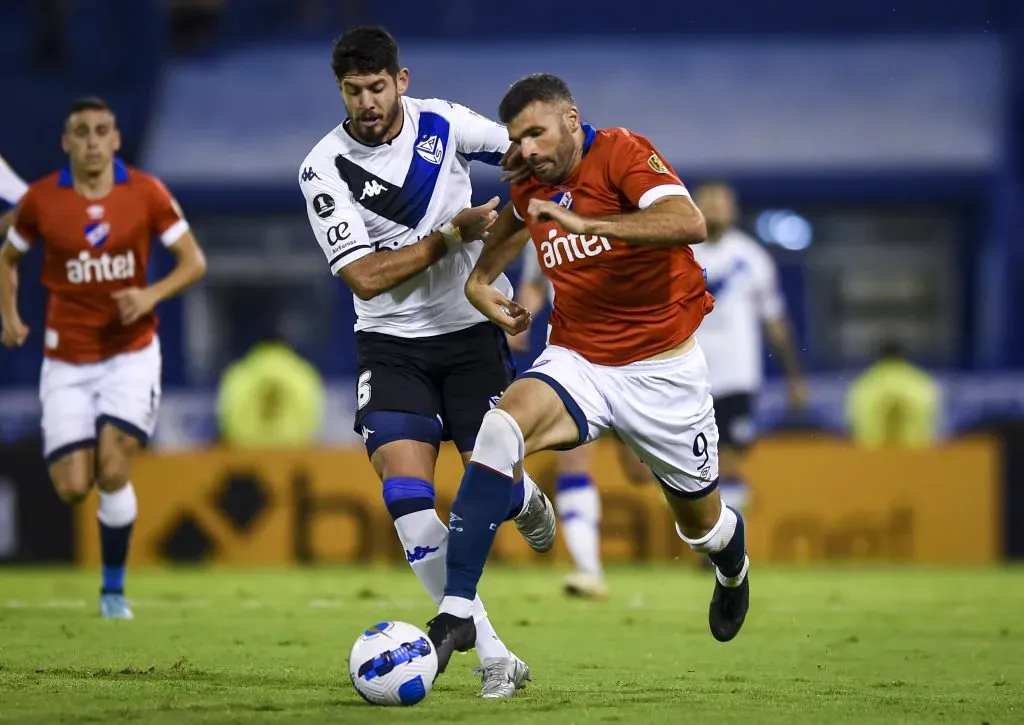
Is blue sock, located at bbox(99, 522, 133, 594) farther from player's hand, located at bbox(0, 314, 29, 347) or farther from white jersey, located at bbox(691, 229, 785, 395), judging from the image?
white jersey, located at bbox(691, 229, 785, 395)

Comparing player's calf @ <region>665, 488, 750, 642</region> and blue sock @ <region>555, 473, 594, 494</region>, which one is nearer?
player's calf @ <region>665, 488, 750, 642</region>

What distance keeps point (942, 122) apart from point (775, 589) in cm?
1195

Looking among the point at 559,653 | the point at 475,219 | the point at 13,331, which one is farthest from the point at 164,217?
the point at 559,653

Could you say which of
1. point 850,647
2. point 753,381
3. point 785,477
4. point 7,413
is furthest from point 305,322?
point 850,647

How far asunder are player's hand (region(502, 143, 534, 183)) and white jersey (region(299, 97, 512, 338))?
48 cm

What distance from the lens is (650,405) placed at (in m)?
6.18

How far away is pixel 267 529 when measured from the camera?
44.3 ft

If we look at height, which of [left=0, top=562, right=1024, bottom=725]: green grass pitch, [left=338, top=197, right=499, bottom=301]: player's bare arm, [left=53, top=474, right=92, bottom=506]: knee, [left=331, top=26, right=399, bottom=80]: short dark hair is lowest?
[left=0, top=562, right=1024, bottom=725]: green grass pitch

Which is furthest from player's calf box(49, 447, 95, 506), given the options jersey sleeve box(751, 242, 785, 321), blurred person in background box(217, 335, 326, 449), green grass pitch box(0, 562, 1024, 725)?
blurred person in background box(217, 335, 326, 449)

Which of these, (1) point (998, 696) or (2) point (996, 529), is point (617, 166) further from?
(2) point (996, 529)

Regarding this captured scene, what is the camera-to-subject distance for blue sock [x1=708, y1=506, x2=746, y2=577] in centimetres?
678

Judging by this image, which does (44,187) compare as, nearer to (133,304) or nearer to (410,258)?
(133,304)

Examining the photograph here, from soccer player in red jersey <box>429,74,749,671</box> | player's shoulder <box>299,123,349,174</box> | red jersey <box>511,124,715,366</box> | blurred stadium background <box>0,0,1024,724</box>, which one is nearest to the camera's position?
soccer player in red jersey <box>429,74,749,671</box>

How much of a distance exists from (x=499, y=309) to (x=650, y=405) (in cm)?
65
